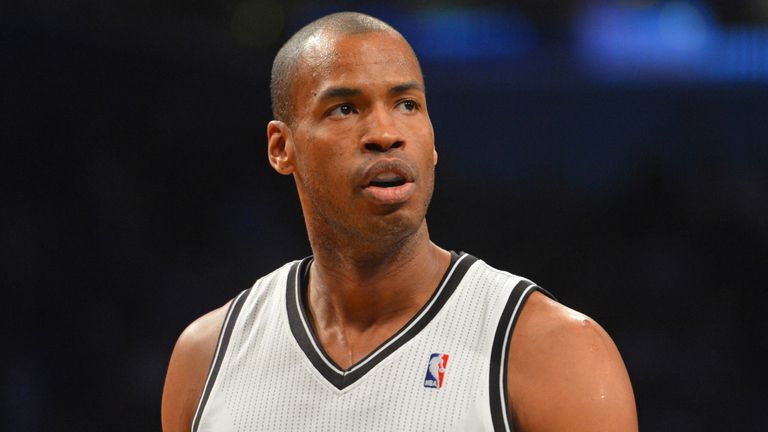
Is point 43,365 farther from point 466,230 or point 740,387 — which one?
point 740,387

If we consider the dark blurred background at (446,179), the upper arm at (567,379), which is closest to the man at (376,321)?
the upper arm at (567,379)

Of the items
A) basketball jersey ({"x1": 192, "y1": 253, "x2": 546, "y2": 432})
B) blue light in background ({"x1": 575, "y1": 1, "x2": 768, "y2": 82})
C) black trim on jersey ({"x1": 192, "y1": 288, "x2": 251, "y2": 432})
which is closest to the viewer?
basketball jersey ({"x1": 192, "y1": 253, "x2": 546, "y2": 432})

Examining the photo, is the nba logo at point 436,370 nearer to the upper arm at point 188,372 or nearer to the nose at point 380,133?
the nose at point 380,133

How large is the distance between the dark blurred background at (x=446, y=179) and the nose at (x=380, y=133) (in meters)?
3.18

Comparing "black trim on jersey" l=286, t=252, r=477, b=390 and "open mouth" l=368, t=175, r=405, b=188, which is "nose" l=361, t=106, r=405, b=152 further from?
"black trim on jersey" l=286, t=252, r=477, b=390

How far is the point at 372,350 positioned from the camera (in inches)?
82.8

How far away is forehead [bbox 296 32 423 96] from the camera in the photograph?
81.4 inches

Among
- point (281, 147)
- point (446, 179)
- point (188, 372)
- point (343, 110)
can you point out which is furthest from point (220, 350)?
point (446, 179)

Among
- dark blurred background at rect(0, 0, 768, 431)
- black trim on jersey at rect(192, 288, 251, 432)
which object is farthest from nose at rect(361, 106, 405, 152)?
dark blurred background at rect(0, 0, 768, 431)

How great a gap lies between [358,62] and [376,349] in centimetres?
56


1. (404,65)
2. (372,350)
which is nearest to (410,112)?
(404,65)

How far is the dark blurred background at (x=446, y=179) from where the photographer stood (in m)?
5.03

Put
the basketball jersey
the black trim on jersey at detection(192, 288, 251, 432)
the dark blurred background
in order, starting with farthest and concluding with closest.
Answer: the dark blurred background
the black trim on jersey at detection(192, 288, 251, 432)
the basketball jersey

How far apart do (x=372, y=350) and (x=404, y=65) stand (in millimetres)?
561
